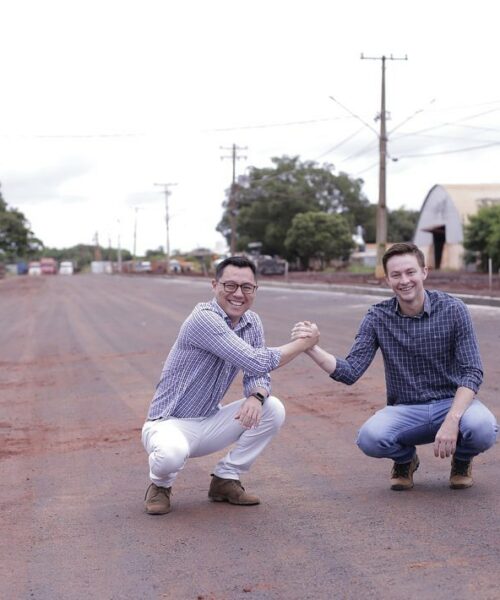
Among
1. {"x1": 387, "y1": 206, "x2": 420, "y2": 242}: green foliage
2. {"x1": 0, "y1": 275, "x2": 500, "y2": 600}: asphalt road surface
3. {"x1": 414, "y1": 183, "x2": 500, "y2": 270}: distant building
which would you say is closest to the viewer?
{"x1": 0, "y1": 275, "x2": 500, "y2": 600}: asphalt road surface

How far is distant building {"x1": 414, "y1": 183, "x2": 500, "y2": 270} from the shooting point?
5772cm

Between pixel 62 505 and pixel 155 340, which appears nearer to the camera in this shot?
pixel 62 505

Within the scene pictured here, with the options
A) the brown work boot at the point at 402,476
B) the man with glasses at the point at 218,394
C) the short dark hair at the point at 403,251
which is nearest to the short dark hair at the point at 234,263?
the man with glasses at the point at 218,394

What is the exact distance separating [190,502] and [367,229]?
3754 inches

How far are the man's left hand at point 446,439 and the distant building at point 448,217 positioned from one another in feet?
168

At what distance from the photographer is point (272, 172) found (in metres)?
91.4

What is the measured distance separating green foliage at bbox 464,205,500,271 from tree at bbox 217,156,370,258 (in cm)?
3371

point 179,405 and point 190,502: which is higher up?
point 179,405

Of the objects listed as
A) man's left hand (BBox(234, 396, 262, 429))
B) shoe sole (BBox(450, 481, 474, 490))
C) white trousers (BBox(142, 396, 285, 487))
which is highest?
man's left hand (BBox(234, 396, 262, 429))

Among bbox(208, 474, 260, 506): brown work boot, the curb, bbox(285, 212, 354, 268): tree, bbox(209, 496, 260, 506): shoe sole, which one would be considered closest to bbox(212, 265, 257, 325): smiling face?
bbox(208, 474, 260, 506): brown work boot

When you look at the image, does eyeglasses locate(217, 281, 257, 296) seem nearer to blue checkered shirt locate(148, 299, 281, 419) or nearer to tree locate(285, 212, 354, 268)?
blue checkered shirt locate(148, 299, 281, 419)

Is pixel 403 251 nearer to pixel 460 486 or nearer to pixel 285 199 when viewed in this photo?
pixel 460 486

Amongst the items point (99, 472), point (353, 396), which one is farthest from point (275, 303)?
point (99, 472)

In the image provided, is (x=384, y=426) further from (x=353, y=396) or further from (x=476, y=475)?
(x=353, y=396)
